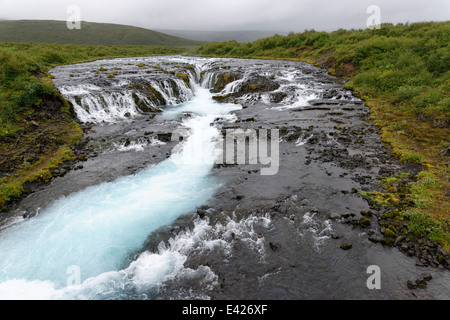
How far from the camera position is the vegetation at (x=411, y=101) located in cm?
1101

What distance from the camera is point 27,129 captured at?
18172 millimetres

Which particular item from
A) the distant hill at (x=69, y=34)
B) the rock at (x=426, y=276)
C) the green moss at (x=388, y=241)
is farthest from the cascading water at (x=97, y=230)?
the distant hill at (x=69, y=34)

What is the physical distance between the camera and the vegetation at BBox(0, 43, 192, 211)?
1397 cm

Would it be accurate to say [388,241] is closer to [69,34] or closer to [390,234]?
[390,234]

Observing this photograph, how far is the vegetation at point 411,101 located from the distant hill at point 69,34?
161m

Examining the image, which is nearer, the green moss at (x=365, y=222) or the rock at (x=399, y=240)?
the rock at (x=399, y=240)

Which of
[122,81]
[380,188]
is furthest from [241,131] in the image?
[122,81]

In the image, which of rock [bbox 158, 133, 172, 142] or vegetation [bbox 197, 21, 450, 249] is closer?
vegetation [bbox 197, 21, 450, 249]

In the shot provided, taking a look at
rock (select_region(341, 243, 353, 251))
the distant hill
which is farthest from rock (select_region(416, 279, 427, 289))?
the distant hill

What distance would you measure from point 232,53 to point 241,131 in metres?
59.3

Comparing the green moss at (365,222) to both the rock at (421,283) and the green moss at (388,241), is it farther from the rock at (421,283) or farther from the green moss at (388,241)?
the rock at (421,283)

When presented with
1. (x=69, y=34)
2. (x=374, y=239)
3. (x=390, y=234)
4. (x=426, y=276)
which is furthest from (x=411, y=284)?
(x=69, y=34)

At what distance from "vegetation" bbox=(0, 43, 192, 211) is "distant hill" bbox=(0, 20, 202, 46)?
495 feet

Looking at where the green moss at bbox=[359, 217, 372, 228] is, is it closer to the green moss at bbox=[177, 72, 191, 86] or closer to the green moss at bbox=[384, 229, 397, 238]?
the green moss at bbox=[384, 229, 397, 238]
